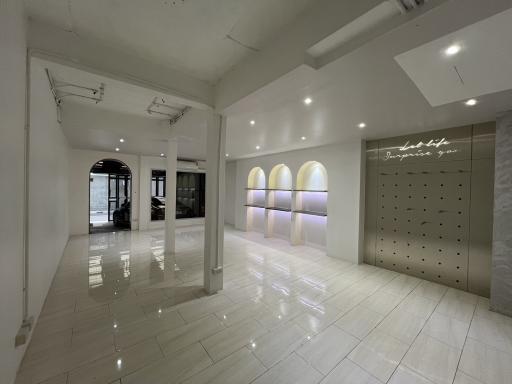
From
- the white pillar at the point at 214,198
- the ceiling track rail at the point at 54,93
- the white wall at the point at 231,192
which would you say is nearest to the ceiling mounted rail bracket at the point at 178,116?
the white pillar at the point at 214,198

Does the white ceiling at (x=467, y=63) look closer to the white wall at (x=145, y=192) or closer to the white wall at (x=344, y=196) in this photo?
the white wall at (x=344, y=196)

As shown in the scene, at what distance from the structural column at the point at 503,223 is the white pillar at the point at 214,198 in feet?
13.1

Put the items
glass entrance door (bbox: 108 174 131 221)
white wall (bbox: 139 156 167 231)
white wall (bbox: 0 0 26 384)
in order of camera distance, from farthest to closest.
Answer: glass entrance door (bbox: 108 174 131 221) → white wall (bbox: 139 156 167 231) → white wall (bbox: 0 0 26 384)

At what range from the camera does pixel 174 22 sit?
6.05 ft

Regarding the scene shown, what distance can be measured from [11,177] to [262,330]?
271 centimetres

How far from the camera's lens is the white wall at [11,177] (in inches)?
54.8

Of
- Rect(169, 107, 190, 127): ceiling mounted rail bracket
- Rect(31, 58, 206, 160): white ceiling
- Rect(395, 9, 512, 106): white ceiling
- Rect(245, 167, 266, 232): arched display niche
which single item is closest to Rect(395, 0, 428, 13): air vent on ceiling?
Rect(395, 9, 512, 106): white ceiling

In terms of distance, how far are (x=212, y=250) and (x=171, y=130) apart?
309 centimetres

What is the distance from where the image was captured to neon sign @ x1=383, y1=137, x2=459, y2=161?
3.86m

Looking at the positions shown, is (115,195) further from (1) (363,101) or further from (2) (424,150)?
(2) (424,150)

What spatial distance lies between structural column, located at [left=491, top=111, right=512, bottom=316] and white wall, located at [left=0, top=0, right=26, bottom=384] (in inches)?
212

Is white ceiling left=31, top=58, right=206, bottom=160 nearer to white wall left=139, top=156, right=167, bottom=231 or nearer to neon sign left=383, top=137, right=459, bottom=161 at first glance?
white wall left=139, top=156, right=167, bottom=231

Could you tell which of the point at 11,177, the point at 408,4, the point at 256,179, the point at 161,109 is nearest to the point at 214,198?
the point at 11,177

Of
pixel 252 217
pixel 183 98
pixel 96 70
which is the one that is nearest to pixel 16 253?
pixel 96 70
